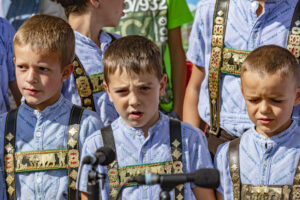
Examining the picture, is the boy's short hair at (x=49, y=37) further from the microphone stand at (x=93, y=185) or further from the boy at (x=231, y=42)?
the microphone stand at (x=93, y=185)

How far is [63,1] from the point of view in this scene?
4.13m

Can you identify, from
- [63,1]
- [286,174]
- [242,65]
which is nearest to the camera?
[286,174]

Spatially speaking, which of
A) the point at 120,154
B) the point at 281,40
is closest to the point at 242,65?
the point at 281,40

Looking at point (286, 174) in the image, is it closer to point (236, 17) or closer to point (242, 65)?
point (242, 65)

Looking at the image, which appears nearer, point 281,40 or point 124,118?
point 124,118

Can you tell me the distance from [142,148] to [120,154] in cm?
12

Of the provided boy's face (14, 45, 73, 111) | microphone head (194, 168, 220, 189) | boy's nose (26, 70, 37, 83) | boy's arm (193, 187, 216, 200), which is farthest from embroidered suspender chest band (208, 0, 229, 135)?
microphone head (194, 168, 220, 189)

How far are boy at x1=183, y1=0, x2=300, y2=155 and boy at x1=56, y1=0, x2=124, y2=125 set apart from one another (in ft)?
2.04

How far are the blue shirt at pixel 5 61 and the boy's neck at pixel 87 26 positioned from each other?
454mm

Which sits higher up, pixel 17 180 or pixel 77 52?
pixel 77 52

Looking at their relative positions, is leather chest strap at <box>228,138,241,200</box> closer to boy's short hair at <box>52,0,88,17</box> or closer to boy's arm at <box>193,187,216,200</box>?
boy's arm at <box>193,187,216,200</box>

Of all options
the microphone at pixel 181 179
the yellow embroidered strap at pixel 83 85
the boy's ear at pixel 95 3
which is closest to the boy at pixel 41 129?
the yellow embroidered strap at pixel 83 85

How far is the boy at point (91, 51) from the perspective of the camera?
381cm

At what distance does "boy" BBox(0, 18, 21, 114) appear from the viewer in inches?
160
